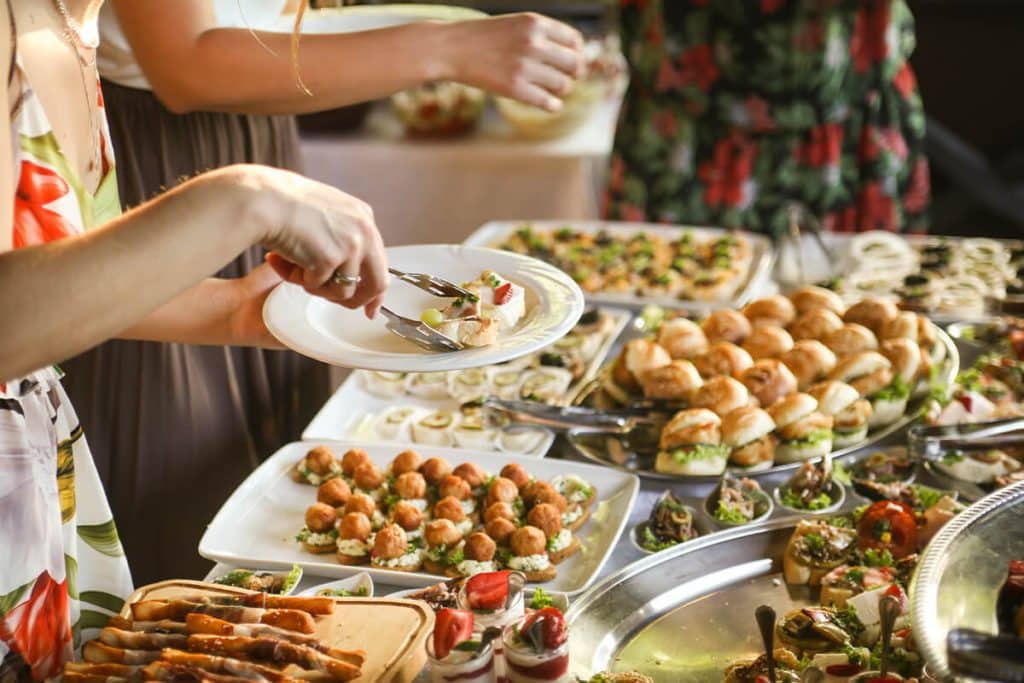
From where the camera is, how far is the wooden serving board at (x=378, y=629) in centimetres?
149

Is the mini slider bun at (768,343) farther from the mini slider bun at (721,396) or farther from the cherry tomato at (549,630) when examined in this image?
the cherry tomato at (549,630)

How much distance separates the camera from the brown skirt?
99.5 inches

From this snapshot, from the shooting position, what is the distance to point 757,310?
8.94 feet

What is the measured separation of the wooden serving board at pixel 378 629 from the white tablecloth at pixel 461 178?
3236 millimetres

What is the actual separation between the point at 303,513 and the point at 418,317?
24.4 inches

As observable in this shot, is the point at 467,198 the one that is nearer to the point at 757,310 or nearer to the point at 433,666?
the point at 757,310

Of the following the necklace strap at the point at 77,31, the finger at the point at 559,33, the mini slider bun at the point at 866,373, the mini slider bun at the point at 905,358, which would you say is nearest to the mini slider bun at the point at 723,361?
the mini slider bun at the point at 866,373

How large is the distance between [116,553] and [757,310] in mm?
1580

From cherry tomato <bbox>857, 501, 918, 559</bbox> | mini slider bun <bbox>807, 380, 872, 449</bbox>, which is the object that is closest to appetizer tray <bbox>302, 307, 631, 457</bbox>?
mini slider bun <bbox>807, 380, 872, 449</bbox>

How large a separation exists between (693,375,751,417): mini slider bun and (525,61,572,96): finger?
0.68 m

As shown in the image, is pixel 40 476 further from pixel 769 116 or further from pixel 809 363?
pixel 769 116

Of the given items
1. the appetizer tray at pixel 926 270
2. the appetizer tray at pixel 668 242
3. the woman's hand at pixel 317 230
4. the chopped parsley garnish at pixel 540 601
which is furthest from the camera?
the appetizer tray at pixel 668 242

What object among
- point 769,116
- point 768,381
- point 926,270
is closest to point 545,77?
point 768,381

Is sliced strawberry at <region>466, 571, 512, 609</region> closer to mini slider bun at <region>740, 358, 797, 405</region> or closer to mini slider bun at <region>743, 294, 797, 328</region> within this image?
mini slider bun at <region>740, 358, 797, 405</region>
